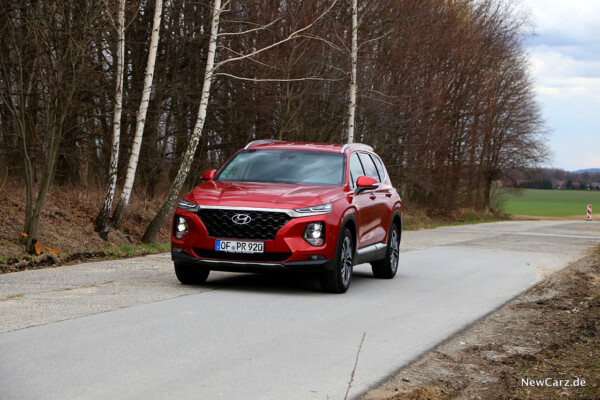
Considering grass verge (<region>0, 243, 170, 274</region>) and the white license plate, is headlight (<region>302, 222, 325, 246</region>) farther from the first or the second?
grass verge (<region>0, 243, 170, 274</region>)

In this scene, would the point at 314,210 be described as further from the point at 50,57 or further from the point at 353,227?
the point at 50,57

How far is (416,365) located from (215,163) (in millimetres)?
22889

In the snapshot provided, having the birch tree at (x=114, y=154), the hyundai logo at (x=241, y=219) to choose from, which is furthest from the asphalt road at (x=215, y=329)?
the birch tree at (x=114, y=154)

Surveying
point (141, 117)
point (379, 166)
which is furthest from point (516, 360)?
point (141, 117)

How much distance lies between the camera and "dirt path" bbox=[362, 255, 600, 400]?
242 inches

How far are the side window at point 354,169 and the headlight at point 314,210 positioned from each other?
1.23 meters

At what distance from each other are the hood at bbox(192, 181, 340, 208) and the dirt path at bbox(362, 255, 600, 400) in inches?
98.6

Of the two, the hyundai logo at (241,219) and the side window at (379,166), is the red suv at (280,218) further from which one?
the side window at (379,166)

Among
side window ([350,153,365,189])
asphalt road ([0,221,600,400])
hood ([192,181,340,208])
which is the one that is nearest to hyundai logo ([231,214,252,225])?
hood ([192,181,340,208])

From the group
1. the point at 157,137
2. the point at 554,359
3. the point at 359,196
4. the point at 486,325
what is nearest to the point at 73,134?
the point at 157,137

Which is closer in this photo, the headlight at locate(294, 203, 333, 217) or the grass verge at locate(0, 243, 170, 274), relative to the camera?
the headlight at locate(294, 203, 333, 217)

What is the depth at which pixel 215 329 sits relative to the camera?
26.4ft

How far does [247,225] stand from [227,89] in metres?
18.9

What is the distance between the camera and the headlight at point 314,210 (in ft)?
34.5
